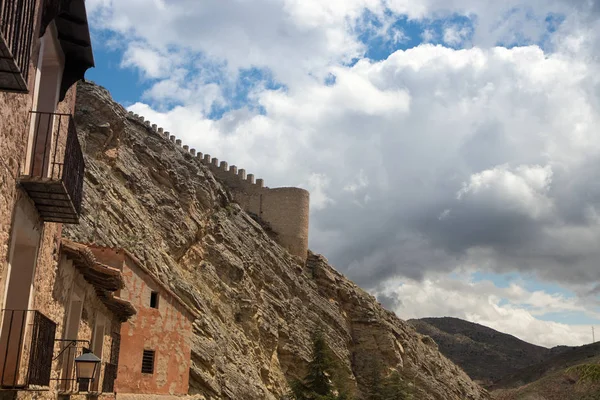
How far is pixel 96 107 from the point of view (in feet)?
108

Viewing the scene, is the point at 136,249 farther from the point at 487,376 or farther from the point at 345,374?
the point at 487,376

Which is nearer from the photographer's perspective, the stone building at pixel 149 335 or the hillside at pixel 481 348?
the stone building at pixel 149 335

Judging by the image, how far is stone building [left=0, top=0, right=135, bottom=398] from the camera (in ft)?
20.4

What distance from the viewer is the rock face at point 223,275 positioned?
96.1ft

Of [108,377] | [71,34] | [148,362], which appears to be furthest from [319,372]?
[71,34]

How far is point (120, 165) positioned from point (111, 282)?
22.8 metres

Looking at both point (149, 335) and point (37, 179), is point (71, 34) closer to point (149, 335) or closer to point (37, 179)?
point (37, 179)

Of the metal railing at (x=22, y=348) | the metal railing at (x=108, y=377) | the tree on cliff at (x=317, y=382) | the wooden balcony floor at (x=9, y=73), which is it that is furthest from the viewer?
the tree on cliff at (x=317, y=382)

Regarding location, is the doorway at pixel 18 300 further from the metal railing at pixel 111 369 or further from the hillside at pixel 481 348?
the hillside at pixel 481 348

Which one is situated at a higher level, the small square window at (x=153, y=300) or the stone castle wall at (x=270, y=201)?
the stone castle wall at (x=270, y=201)

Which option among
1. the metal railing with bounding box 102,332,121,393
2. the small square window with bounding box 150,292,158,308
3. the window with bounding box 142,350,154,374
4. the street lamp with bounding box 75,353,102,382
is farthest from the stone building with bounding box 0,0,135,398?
the small square window with bounding box 150,292,158,308

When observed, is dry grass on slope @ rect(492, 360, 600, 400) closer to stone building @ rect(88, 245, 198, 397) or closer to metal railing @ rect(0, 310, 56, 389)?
stone building @ rect(88, 245, 198, 397)

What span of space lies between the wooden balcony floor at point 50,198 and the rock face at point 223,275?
14.3 metres

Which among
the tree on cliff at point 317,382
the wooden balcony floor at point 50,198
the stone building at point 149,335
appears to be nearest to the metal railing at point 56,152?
the wooden balcony floor at point 50,198
